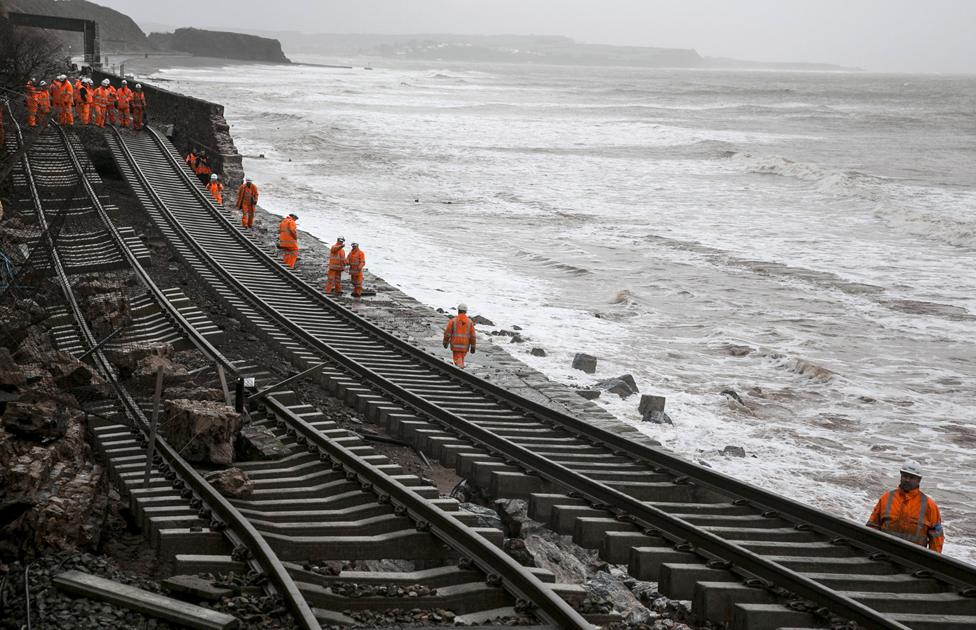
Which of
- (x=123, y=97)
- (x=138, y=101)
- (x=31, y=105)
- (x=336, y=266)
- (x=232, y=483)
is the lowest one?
(x=232, y=483)

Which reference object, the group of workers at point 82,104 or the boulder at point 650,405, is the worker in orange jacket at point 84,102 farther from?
the boulder at point 650,405

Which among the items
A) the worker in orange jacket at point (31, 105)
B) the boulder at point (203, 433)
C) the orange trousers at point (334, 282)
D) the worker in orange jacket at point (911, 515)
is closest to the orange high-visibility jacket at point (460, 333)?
the orange trousers at point (334, 282)

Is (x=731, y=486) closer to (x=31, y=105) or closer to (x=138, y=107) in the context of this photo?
(x=31, y=105)

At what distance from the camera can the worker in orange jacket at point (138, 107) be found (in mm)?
29531

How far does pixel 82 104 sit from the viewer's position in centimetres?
2844

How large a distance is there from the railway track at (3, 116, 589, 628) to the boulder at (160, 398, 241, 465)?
16 centimetres

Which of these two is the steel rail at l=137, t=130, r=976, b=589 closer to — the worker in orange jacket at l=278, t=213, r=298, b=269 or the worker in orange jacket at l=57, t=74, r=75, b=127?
the worker in orange jacket at l=278, t=213, r=298, b=269

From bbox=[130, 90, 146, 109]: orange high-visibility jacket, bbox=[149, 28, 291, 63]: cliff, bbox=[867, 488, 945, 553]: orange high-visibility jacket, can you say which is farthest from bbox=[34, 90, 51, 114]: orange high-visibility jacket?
bbox=[149, 28, 291, 63]: cliff

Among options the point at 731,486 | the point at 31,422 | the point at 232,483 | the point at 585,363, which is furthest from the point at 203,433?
the point at 585,363

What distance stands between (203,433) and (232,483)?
789 mm

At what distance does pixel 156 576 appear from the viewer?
6.61m

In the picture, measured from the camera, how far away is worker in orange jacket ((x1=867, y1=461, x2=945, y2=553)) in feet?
26.8

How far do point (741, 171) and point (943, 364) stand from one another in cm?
3742

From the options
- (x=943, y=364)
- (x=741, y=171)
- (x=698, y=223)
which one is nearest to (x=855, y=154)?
(x=741, y=171)
